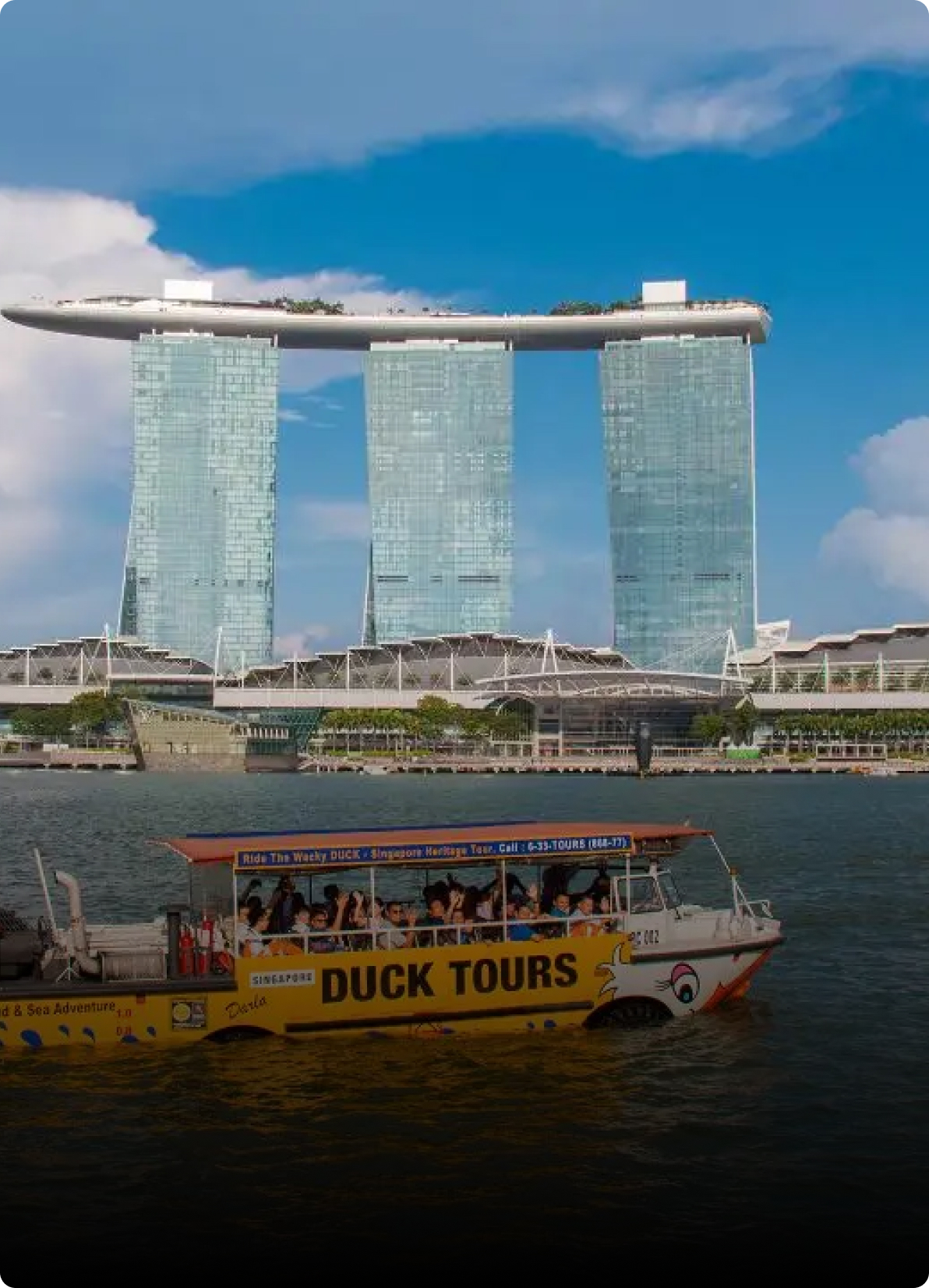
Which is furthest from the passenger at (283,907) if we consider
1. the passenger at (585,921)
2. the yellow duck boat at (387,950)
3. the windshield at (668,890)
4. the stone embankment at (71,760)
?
the stone embankment at (71,760)

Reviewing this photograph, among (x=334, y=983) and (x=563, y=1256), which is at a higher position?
(x=334, y=983)

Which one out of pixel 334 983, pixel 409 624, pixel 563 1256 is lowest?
pixel 563 1256

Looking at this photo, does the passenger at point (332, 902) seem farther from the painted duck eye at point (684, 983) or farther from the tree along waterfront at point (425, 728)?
the tree along waterfront at point (425, 728)

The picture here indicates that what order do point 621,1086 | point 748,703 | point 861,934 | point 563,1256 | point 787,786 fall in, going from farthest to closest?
point 748,703 → point 787,786 → point 861,934 → point 621,1086 → point 563,1256

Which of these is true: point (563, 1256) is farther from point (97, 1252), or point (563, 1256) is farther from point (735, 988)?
point (735, 988)

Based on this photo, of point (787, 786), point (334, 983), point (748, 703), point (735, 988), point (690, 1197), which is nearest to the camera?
point (690, 1197)

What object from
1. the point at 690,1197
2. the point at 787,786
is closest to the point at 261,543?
the point at 787,786

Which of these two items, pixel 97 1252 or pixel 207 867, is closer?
pixel 97 1252

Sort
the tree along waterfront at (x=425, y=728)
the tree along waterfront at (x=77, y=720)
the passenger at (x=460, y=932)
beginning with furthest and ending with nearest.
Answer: the tree along waterfront at (x=77, y=720) → the tree along waterfront at (x=425, y=728) → the passenger at (x=460, y=932)
